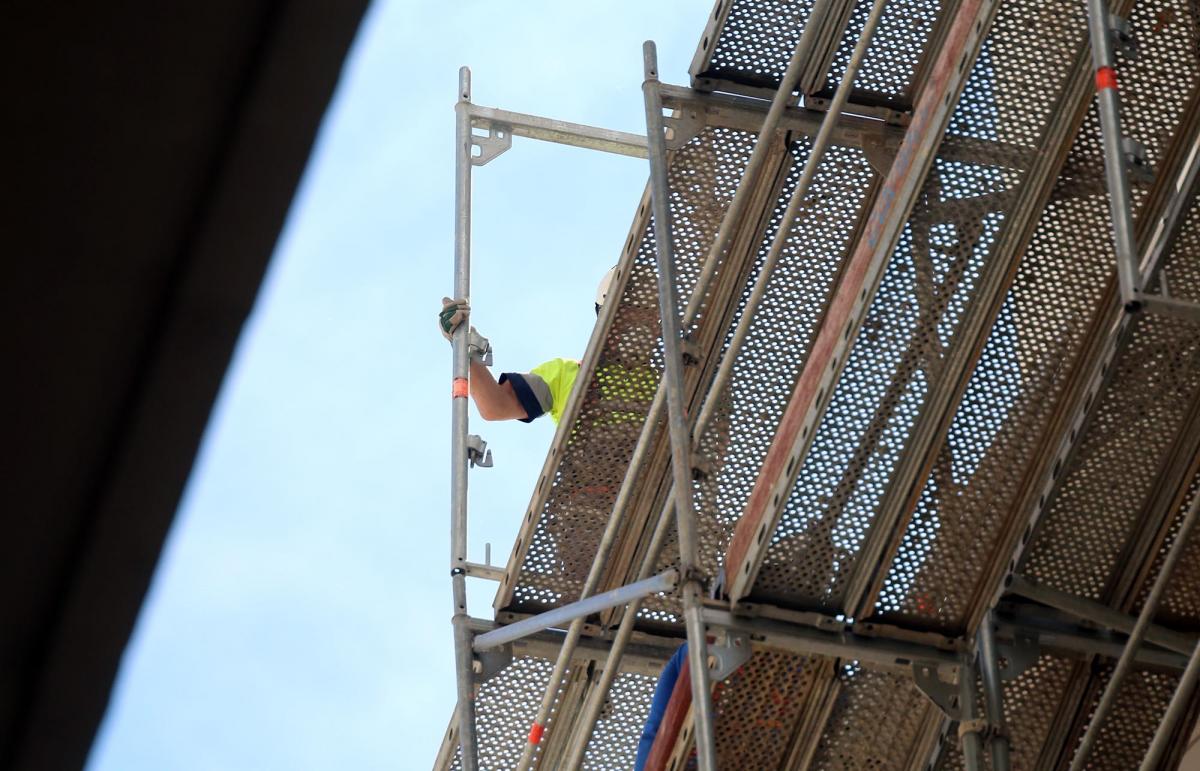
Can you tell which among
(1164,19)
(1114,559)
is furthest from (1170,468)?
(1164,19)

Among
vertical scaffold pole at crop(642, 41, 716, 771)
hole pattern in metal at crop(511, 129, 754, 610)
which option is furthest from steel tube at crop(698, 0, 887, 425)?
hole pattern in metal at crop(511, 129, 754, 610)

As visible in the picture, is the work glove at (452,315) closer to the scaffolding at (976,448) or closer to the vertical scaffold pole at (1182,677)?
the scaffolding at (976,448)

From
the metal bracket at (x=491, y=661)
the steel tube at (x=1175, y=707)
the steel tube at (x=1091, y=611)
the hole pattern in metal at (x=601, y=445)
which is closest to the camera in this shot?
the steel tube at (x=1175, y=707)

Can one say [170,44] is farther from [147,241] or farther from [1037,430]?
[1037,430]

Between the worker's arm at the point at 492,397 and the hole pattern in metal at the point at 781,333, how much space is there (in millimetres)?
1555

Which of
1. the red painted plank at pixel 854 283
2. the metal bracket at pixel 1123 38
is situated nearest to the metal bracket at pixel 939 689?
the red painted plank at pixel 854 283

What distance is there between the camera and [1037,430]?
253 inches

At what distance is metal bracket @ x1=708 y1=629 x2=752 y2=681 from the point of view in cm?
626

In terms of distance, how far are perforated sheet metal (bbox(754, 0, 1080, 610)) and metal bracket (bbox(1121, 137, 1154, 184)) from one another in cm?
55

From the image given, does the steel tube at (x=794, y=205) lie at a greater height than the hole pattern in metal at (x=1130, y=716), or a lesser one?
greater

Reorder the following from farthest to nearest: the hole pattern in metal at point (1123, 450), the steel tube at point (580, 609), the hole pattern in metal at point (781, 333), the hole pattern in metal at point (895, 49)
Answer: the hole pattern in metal at point (895, 49) → the hole pattern in metal at point (781, 333) → the steel tube at point (580, 609) → the hole pattern in metal at point (1123, 450)

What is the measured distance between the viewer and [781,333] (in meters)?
7.44

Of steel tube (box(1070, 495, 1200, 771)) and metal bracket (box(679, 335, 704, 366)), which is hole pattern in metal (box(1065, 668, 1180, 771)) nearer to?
steel tube (box(1070, 495, 1200, 771))

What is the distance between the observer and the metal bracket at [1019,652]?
648 cm
